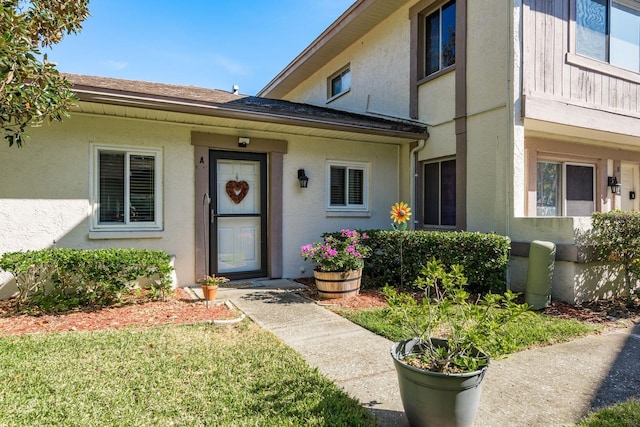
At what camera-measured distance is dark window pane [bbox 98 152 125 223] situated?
6324 millimetres

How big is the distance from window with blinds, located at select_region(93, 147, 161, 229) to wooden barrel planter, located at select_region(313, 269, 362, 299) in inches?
121

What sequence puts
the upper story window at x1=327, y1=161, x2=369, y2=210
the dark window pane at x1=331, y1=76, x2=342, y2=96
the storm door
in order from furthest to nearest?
the dark window pane at x1=331, y1=76, x2=342, y2=96
the upper story window at x1=327, y1=161, x2=369, y2=210
the storm door

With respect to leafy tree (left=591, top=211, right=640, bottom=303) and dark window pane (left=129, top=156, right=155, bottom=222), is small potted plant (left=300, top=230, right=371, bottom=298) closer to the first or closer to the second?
dark window pane (left=129, top=156, right=155, bottom=222)

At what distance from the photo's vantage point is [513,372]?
3.44 m

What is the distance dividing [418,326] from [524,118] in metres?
5.18

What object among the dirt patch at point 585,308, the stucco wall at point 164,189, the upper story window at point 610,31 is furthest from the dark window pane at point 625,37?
the dirt patch at point 585,308

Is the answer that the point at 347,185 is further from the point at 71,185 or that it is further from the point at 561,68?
the point at 71,185

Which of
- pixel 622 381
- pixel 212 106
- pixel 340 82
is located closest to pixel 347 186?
pixel 212 106

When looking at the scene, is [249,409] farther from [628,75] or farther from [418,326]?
[628,75]

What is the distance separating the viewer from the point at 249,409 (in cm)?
271

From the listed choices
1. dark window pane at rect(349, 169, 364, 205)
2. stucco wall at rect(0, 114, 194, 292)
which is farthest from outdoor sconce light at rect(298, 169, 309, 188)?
stucco wall at rect(0, 114, 194, 292)

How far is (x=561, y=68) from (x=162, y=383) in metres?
8.00

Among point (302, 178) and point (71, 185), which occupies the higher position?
point (302, 178)

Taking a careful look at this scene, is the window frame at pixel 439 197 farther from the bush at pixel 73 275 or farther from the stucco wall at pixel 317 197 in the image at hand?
the bush at pixel 73 275
